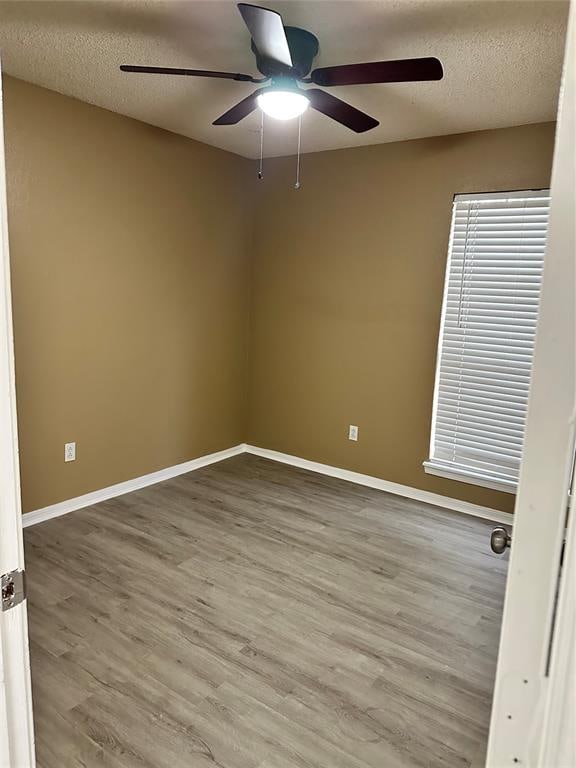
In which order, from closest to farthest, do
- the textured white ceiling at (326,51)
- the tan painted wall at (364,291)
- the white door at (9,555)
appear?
the white door at (9,555), the textured white ceiling at (326,51), the tan painted wall at (364,291)

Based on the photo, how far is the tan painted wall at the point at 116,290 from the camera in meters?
3.05

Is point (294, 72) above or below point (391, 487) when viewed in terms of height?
above

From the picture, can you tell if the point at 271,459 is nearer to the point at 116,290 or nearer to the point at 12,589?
the point at 116,290

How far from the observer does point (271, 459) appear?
15.0 ft

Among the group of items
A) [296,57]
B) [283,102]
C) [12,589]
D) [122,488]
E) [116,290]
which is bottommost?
[122,488]

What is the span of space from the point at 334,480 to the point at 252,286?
172 cm

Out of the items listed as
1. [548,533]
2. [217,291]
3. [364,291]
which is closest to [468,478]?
[364,291]

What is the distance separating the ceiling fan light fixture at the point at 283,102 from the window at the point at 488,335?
154cm

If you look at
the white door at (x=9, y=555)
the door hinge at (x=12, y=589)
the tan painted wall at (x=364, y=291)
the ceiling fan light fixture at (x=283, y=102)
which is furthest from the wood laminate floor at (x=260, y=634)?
the ceiling fan light fixture at (x=283, y=102)

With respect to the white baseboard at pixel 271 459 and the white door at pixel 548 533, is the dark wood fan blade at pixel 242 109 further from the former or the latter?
the white baseboard at pixel 271 459

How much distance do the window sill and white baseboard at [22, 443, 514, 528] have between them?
15cm

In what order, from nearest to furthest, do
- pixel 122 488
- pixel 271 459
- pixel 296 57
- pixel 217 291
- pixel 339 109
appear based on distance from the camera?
1. pixel 296 57
2. pixel 339 109
3. pixel 122 488
4. pixel 217 291
5. pixel 271 459

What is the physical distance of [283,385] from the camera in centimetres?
447

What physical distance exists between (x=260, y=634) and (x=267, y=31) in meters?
2.30
